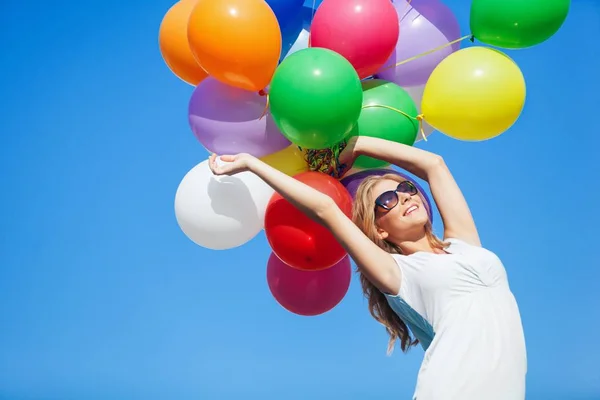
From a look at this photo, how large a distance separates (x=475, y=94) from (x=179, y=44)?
1558 millimetres

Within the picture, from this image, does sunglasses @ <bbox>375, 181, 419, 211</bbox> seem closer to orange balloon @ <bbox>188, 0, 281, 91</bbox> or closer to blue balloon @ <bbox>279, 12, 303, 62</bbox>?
orange balloon @ <bbox>188, 0, 281, 91</bbox>

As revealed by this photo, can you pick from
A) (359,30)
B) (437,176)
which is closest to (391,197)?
(437,176)

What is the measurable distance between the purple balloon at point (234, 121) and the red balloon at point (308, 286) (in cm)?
70

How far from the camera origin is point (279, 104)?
292cm

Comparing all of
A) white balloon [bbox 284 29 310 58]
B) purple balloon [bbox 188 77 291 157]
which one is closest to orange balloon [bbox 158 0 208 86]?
purple balloon [bbox 188 77 291 157]

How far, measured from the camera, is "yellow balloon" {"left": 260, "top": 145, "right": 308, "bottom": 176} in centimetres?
344

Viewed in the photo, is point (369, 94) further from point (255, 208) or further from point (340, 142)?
point (255, 208)

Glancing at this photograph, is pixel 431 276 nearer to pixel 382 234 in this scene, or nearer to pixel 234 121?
pixel 382 234

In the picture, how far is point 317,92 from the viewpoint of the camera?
2822 millimetres

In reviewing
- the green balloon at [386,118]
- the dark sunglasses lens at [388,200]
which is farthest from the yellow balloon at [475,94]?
the dark sunglasses lens at [388,200]

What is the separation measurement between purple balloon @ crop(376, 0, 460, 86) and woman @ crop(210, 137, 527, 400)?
58cm

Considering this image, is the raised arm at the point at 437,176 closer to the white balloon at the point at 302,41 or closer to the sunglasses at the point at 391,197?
the sunglasses at the point at 391,197

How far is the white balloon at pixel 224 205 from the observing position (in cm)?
354

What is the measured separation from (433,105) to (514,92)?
1.26 ft
